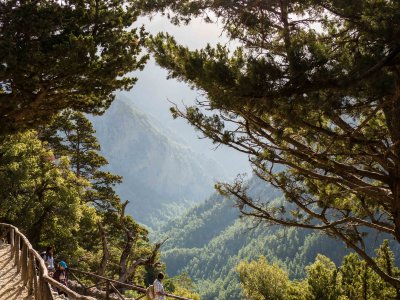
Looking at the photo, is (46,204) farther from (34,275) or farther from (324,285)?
(324,285)

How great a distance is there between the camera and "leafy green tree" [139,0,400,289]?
660cm

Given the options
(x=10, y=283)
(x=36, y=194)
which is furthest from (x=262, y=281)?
(x=10, y=283)

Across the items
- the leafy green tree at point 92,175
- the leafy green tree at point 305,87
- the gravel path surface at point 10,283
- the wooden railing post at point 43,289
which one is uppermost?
the leafy green tree at point 92,175

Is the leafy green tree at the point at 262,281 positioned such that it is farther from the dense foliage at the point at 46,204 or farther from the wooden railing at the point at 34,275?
the wooden railing at the point at 34,275

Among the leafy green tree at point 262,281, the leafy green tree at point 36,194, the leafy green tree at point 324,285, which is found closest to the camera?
the leafy green tree at point 36,194

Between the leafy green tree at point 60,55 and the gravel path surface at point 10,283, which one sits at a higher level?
the leafy green tree at point 60,55

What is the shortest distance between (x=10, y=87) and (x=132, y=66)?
11.9ft

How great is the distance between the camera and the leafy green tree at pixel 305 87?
21.7ft

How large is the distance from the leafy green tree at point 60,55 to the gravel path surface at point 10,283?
418 centimetres

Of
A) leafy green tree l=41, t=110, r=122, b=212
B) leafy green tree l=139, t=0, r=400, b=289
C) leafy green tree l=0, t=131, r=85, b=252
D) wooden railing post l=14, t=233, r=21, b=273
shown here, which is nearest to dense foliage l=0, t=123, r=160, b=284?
leafy green tree l=0, t=131, r=85, b=252

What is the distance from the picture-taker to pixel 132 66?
1274cm

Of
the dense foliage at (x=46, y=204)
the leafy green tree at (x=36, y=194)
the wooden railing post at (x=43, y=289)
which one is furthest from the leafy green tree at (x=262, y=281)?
the wooden railing post at (x=43, y=289)

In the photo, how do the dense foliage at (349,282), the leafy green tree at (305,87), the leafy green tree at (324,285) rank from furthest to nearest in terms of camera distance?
the leafy green tree at (324,285) < the dense foliage at (349,282) < the leafy green tree at (305,87)

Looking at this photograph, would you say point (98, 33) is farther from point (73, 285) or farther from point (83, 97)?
point (73, 285)
